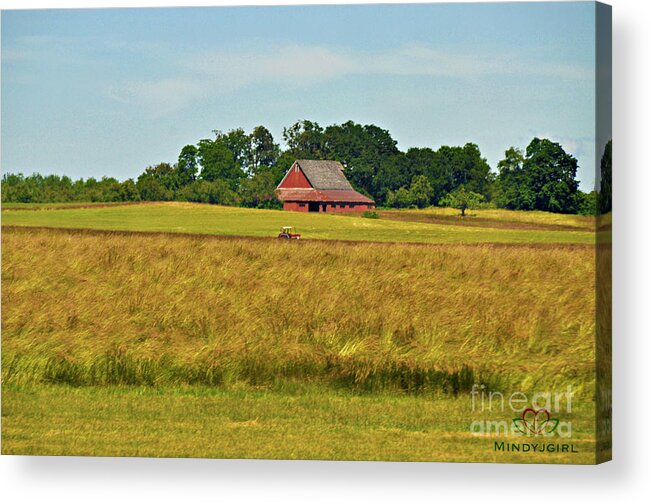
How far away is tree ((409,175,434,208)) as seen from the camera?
13609mm

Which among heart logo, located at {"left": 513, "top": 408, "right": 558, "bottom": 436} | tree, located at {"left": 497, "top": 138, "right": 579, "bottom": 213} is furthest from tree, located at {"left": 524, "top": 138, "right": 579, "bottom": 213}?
heart logo, located at {"left": 513, "top": 408, "right": 558, "bottom": 436}

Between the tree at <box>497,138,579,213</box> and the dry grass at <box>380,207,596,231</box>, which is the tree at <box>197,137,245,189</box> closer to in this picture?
the dry grass at <box>380,207,596,231</box>

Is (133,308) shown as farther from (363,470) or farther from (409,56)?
(409,56)

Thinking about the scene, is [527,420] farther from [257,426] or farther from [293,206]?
[293,206]

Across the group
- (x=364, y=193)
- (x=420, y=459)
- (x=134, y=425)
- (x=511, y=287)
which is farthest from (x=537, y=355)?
(x=134, y=425)

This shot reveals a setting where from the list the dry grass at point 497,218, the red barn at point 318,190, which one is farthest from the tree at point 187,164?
the dry grass at point 497,218

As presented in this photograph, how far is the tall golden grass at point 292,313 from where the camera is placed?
1257cm

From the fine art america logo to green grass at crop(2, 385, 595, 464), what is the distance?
0.06m

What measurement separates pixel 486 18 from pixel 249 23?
9.12 ft

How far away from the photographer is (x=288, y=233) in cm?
1377

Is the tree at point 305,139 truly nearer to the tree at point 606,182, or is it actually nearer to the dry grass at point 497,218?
the dry grass at point 497,218

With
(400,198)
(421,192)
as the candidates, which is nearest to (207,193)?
(400,198)

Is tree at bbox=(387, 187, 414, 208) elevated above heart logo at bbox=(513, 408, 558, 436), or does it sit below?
above

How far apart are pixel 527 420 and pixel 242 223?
4.31 metres
